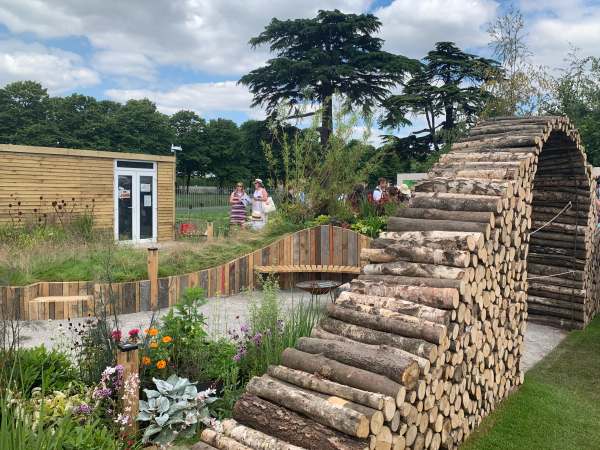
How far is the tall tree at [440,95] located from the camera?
1141 inches

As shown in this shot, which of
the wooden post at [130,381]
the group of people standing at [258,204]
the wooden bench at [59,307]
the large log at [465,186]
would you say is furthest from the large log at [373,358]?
the group of people standing at [258,204]

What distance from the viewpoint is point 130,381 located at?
3648 mm

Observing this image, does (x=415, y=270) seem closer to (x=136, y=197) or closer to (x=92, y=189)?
(x=92, y=189)

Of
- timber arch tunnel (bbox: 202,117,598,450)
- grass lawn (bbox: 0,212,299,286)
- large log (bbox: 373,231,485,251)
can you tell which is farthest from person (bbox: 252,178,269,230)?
large log (bbox: 373,231,485,251)

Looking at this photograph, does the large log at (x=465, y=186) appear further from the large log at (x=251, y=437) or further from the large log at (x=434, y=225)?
the large log at (x=251, y=437)

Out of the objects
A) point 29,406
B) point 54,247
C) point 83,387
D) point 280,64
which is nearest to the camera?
point 29,406

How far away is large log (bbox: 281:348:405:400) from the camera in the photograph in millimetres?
3096

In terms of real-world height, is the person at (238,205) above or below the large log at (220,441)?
above

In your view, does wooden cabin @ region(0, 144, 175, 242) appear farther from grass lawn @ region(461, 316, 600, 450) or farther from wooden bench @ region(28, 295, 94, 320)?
grass lawn @ region(461, 316, 600, 450)

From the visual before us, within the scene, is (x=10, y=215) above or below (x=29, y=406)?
above

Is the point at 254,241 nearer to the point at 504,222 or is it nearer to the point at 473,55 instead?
the point at 504,222

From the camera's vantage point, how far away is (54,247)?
32.6 ft

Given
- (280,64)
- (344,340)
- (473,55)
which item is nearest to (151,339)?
(344,340)

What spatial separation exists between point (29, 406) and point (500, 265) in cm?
386
